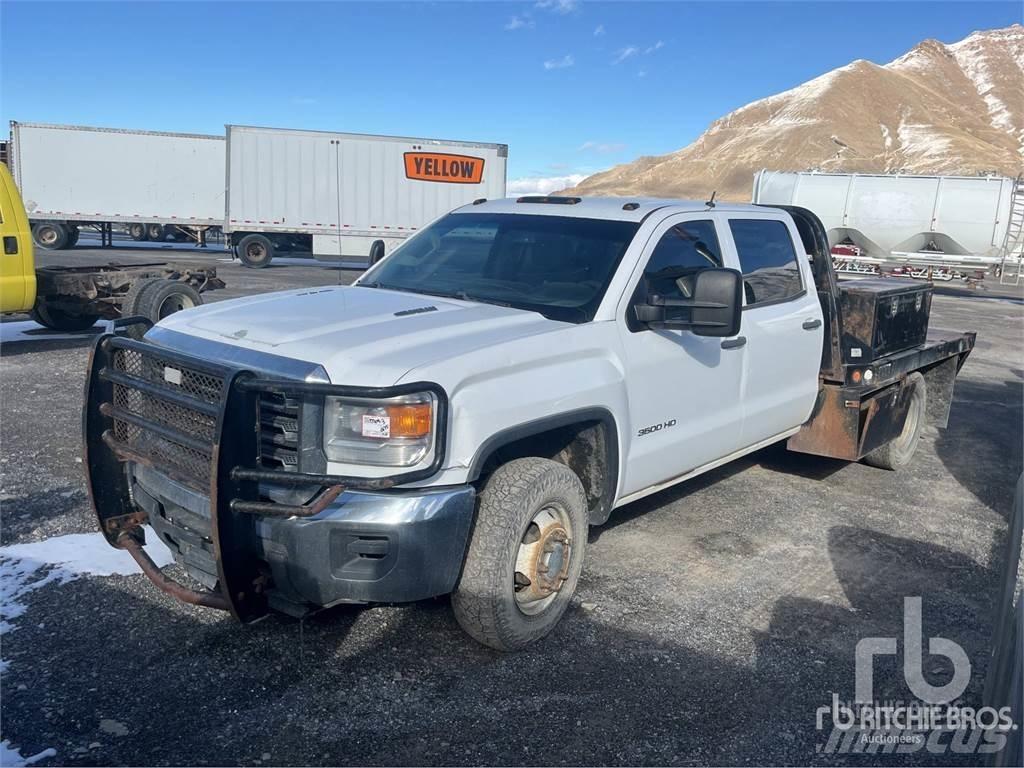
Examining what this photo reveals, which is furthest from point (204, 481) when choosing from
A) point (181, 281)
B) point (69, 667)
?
point (181, 281)

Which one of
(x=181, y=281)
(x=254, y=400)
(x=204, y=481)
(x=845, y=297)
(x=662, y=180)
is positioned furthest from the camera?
(x=662, y=180)

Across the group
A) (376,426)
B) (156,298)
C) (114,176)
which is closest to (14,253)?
(156,298)

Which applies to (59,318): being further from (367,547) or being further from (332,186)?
(332,186)

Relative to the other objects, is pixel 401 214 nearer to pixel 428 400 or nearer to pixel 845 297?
pixel 845 297

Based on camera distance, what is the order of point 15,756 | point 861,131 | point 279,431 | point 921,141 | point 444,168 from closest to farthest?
point 15,756 → point 279,431 → point 444,168 → point 921,141 → point 861,131

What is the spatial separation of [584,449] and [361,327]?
3.92 feet

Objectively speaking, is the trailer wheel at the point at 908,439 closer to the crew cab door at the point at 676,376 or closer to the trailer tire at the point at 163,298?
the crew cab door at the point at 676,376

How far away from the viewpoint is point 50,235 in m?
25.8

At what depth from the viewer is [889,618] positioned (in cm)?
434

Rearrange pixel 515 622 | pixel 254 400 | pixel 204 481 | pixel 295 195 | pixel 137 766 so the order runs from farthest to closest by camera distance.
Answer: pixel 295 195, pixel 515 622, pixel 204 481, pixel 254 400, pixel 137 766

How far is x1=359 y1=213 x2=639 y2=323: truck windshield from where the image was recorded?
433 cm

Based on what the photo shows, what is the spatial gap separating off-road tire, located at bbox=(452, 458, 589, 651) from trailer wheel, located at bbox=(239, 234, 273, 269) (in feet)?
73.6

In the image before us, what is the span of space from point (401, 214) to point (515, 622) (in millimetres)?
22401

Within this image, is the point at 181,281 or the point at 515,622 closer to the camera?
the point at 515,622
